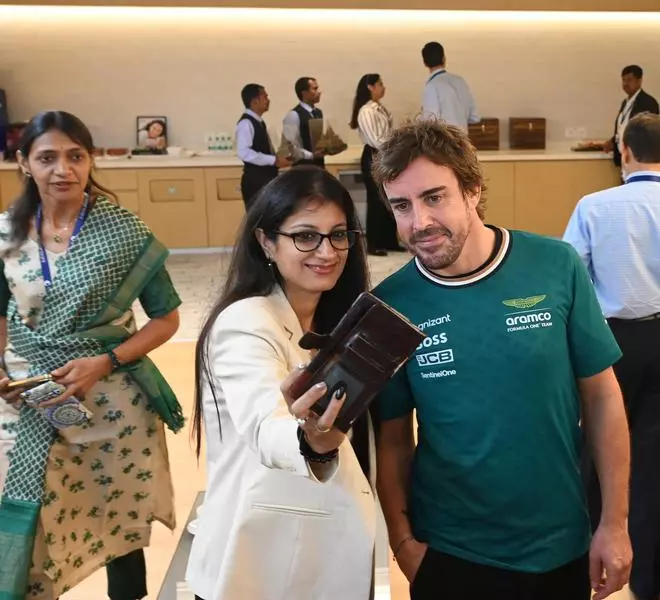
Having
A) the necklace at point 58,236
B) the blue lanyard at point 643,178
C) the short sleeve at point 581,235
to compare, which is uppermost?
the blue lanyard at point 643,178

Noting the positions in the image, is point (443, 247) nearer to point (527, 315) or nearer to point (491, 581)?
point (527, 315)

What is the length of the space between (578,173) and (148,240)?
694 cm

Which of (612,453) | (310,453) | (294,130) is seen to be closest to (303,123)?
(294,130)

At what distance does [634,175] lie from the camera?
93.7 inches

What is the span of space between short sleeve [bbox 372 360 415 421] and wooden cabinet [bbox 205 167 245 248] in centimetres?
640

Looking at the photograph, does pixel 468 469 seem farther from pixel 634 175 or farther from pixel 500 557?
pixel 634 175

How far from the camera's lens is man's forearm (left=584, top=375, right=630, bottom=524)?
1.30 metres

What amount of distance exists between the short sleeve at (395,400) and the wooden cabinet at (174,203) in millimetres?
Result: 6528

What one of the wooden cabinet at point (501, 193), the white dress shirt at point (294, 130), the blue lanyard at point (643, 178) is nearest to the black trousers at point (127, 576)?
the blue lanyard at point (643, 178)

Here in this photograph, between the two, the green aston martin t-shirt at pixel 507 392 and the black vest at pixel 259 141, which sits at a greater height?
the black vest at pixel 259 141

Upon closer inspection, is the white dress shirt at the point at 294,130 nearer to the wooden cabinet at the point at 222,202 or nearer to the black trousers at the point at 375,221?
the black trousers at the point at 375,221

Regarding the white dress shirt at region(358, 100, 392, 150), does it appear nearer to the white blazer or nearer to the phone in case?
the phone in case

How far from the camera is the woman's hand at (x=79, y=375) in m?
1.79

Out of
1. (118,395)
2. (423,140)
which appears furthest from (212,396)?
(118,395)
